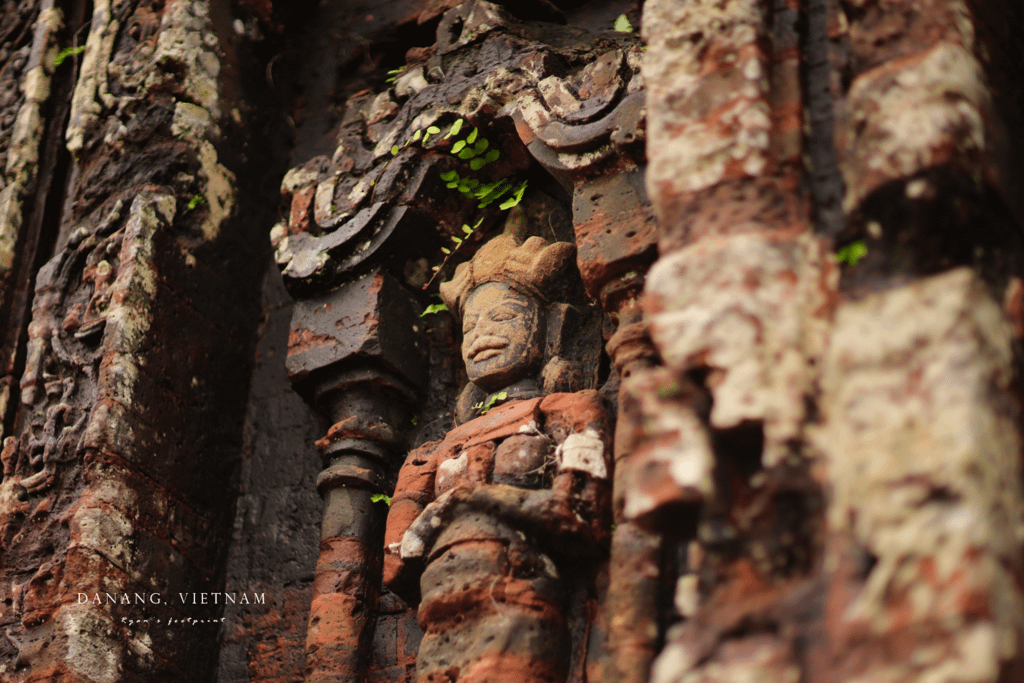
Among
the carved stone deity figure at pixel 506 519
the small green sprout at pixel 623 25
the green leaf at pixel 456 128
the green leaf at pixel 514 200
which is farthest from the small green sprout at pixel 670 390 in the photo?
the small green sprout at pixel 623 25

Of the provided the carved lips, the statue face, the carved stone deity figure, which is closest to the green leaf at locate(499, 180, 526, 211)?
the statue face

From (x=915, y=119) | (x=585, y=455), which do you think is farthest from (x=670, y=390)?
(x=585, y=455)

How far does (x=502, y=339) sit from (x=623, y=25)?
5.96 feet

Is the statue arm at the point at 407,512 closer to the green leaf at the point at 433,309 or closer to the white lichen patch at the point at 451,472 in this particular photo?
the white lichen patch at the point at 451,472

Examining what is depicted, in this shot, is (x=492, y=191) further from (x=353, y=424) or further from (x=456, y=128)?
(x=353, y=424)

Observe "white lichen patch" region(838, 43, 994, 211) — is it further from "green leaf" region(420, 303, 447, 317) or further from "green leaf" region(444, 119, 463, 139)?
"green leaf" region(420, 303, 447, 317)

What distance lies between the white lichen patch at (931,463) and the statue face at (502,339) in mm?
1864

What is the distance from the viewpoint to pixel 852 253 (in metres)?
1.90

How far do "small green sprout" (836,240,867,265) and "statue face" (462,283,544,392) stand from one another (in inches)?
70.0

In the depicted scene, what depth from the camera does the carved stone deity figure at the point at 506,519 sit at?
2.82 m

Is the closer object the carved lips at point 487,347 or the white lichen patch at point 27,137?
the carved lips at point 487,347

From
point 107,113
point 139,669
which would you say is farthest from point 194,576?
point 107,113

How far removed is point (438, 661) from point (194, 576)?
1465 millimetres

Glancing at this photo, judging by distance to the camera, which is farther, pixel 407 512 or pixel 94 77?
pixel 94 77
